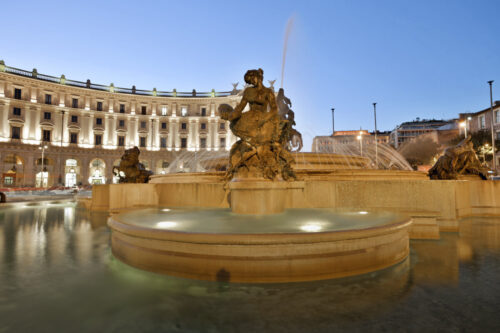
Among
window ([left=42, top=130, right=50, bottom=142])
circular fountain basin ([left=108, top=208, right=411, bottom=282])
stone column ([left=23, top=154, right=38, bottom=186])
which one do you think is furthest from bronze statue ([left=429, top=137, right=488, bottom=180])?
window ([left=42, top=130, right=50, bottom=142])

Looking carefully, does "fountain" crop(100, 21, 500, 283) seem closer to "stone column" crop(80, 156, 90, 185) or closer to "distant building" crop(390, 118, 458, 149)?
"stone column" crop(80, 156, 90, 185)

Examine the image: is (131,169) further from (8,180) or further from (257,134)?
(8,180)

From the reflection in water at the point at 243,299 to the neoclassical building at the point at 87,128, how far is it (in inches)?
1602

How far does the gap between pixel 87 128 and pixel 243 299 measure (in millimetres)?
60573

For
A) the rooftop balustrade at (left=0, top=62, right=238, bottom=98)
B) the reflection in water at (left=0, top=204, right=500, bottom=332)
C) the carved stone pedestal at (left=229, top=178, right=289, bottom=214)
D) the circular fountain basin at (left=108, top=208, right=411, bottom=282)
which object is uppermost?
the rooftop balustrade at (left=0, top=62, right=238, bottom=98)

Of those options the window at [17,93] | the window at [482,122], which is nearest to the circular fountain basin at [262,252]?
the window at [482,122]

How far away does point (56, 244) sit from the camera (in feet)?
18.6

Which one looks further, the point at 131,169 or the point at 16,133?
the point at 16,133

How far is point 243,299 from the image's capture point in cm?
298

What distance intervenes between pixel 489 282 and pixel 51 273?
5647 mm

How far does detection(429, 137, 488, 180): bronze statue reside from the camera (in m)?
9.77

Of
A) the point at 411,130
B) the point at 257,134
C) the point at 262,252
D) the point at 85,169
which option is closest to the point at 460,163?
the point at 257,134

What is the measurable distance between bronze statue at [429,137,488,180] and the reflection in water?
245 inches

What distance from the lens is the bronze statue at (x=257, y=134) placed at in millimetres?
6090
